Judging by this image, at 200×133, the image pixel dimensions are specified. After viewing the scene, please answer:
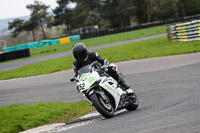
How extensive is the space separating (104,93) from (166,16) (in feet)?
285

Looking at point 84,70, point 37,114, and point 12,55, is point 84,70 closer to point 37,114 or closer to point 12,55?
point 37,114

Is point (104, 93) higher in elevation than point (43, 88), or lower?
higher

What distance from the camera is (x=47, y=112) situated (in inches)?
401

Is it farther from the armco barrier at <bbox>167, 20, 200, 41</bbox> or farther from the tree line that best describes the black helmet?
the tree line

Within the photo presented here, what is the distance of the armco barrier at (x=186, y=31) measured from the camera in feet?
77.0

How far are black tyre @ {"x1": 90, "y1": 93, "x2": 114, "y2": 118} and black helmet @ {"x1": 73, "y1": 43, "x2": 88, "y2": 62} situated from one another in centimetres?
101

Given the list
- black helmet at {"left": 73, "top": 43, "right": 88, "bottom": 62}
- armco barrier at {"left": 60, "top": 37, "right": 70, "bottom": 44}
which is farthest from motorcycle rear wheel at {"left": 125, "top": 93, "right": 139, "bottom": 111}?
armco barrier at {"left": 60, "top": 37, "right": 70, "bottom": 44}

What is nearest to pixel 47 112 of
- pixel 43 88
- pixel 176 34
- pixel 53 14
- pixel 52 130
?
pixel 52 130

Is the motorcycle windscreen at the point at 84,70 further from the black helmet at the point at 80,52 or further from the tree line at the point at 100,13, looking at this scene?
the tree line at the point at 100,13

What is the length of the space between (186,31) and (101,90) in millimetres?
17722

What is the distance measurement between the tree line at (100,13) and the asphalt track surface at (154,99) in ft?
247

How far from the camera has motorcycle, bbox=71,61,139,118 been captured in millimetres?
7785

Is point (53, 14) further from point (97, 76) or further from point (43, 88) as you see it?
point (97, 76)

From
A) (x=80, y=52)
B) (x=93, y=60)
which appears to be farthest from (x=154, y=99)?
(x=80, y=52)
